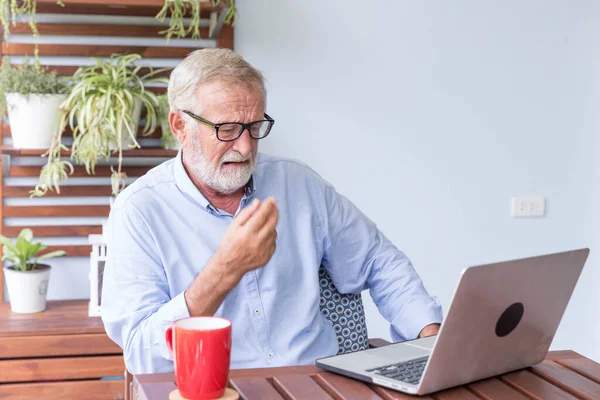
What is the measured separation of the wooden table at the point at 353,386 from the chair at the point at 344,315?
1.87 feet

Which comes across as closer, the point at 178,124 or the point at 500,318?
the point at 500,318

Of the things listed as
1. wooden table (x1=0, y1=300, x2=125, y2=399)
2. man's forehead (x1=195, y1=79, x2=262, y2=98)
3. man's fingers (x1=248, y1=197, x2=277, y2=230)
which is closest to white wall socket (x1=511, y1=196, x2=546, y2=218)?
wooden table (x1=0, y1=300, x2=125, y2=399)

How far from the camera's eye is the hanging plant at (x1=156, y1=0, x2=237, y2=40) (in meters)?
2.64

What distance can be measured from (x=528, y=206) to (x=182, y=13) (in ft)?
5.30

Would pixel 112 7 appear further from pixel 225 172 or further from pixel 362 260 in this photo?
pixel 362 260

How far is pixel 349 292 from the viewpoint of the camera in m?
1.98

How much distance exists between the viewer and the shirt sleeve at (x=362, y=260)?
74.5 inches

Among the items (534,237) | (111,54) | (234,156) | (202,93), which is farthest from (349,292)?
(534,237)

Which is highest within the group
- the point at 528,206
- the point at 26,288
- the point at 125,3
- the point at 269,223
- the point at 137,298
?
the point at 125,3

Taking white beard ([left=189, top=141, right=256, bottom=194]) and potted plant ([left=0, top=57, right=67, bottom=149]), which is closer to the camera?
white beard ([left=189, top=141, right=256, bottom=194])

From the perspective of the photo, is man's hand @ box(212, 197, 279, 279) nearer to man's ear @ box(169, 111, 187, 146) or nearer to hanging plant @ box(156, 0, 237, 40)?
man's ear @ box(169, 111, 187, 146)

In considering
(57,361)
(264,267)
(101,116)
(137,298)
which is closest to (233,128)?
(264,267)

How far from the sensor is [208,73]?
5.90 feet

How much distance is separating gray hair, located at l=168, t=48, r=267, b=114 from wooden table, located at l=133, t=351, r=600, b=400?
0.72m
